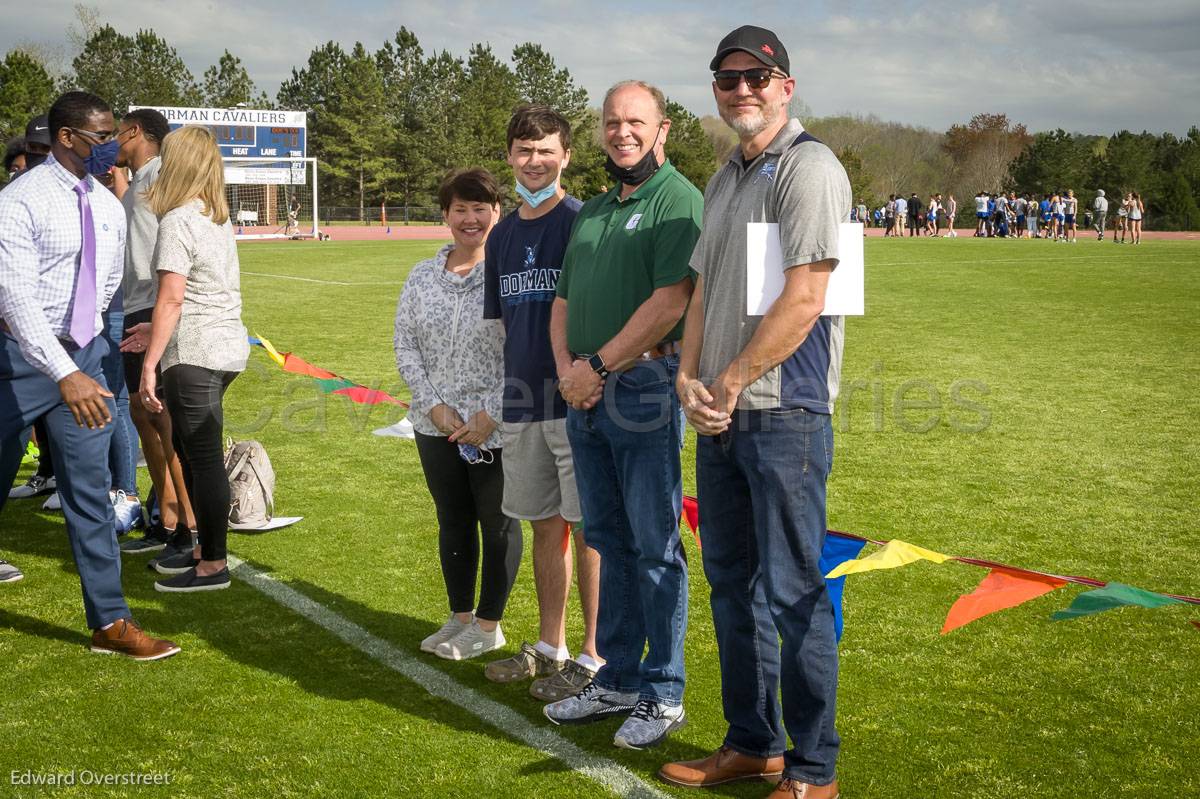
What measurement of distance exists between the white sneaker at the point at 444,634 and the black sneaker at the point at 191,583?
1303 millimetres

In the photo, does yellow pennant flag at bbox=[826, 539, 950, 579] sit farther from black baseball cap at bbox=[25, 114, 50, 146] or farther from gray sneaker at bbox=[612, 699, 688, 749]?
black baseball cap at bbox=[25, 114, 50, 146]

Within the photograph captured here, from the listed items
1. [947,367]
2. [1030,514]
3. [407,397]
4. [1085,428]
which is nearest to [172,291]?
[1030,514]

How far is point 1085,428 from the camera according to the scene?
9.19 meters

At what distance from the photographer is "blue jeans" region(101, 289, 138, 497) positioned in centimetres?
628

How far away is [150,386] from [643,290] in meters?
2.64

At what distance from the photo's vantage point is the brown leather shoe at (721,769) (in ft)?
11.6

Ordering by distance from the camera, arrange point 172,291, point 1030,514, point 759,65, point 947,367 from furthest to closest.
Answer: point 947,367 < point 1030,514 < point 172,291 < point 759,65

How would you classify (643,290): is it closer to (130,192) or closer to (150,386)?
(150,386)

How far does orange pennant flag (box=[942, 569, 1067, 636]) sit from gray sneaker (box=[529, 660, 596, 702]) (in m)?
1.34

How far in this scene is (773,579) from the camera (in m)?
3.26

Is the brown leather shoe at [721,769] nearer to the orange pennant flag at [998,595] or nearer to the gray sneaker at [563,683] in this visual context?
the gray sneaker at [563,683]

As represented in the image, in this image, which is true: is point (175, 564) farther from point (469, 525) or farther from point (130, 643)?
point (469, 525)

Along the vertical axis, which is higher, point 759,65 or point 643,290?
point 759,65

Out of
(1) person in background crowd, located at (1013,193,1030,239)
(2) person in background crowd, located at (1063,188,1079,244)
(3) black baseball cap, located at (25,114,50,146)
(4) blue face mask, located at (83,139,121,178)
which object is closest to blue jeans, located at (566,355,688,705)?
(4) blue face mask, located at (83,139,121,178)
